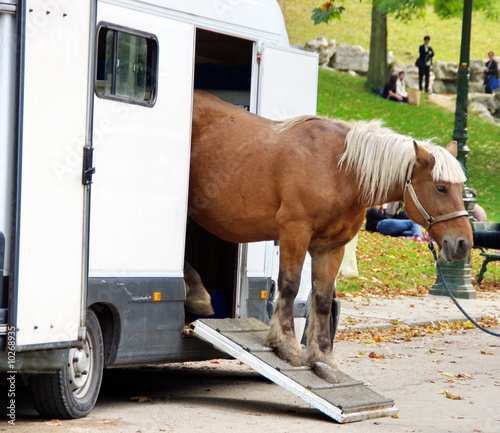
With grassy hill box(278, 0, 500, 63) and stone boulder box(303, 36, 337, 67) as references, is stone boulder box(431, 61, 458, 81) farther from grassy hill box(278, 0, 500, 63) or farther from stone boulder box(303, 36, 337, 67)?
grassy hill box(278, 0, 500, 63)

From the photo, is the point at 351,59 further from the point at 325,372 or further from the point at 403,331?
the point at 325,372

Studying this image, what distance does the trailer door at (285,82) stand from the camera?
8.72 m

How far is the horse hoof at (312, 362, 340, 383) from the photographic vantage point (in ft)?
26.0

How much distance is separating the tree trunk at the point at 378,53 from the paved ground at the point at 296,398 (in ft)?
82.7

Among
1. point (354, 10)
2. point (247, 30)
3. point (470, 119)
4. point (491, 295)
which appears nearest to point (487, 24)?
point (354, 10)

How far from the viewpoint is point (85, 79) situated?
21.7ft

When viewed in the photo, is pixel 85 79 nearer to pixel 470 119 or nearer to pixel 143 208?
pixel 143 208

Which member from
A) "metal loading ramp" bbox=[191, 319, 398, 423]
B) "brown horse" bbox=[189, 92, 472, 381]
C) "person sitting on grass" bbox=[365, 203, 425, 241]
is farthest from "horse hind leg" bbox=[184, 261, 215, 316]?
"person sitting on grass" bbox=[365, 203, 425, 241]

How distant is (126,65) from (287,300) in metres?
2.24

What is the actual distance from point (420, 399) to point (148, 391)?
7.55ft

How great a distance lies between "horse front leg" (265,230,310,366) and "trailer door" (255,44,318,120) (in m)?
1.38

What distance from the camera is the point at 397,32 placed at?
181 ft

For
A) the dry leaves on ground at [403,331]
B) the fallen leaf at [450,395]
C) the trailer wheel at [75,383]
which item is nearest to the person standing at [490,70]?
the dry leaves on ground at [403,331]

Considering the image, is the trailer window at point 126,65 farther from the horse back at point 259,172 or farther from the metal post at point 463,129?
the metal post at point 463,129
